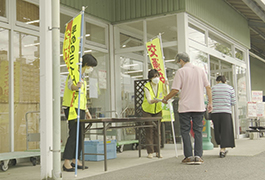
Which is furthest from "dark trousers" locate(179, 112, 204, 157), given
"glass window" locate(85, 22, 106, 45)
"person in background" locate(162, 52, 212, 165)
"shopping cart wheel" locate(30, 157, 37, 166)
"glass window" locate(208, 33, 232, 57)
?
"glass window" locate(208, 33, 232, 57)

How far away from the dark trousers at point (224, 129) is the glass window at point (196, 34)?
9.53 feet

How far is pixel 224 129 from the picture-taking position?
5941 millimetres

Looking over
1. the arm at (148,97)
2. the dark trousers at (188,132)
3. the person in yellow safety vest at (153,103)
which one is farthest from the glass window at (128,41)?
the dark trousers at (188,132)

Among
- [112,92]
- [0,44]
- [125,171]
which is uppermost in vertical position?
[0,44]

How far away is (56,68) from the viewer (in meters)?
4.03

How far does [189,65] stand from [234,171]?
168 cm

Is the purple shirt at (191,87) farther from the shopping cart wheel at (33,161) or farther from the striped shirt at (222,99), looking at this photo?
the shopping cart wheel at (33,161)

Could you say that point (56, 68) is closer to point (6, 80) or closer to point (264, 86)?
point (6, 80)

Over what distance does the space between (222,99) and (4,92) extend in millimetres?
3565

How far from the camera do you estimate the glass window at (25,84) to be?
6.20 meters

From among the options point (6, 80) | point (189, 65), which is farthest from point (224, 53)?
point (6, 80)

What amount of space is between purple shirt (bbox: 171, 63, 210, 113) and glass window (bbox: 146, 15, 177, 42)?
3.15 metres

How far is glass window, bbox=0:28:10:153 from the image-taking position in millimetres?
5946

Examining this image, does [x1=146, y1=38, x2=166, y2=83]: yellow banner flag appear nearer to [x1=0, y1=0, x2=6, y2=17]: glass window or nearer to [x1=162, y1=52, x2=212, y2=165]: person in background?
[x1=162, y1=52, x2=212, y2=165]: person in background
